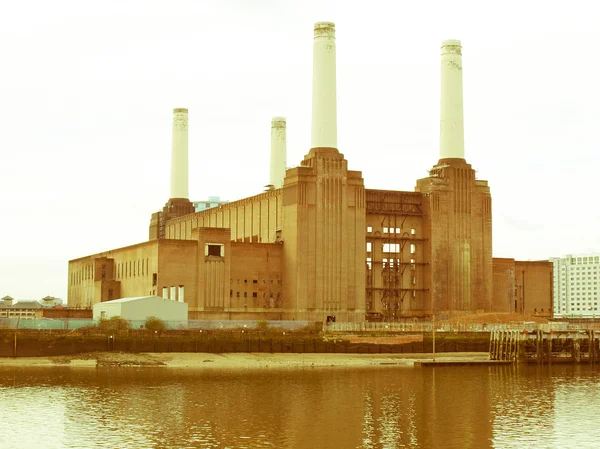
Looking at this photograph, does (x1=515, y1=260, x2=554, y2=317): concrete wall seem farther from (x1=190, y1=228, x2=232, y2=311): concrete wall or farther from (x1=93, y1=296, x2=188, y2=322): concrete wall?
(x1=93, y1=296, x2=188, y2=322): concrete wall

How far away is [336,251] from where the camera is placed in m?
112

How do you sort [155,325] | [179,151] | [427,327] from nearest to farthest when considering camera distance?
[155,325] → [427,327] → [179,151]

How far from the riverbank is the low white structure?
36.9 ft

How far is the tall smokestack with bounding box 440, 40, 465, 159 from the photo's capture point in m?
122

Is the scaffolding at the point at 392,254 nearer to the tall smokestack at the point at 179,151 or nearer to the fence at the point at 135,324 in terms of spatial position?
the fence at the point at 135,324

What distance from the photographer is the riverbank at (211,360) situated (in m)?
79.8

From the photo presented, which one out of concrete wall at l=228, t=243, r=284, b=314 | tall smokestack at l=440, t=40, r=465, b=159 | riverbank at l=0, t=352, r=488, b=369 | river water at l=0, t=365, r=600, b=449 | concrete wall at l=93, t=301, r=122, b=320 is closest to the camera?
river water at l=0, t=365, r=600, b=449

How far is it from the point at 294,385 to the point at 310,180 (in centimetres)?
4828

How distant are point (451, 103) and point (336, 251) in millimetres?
25631

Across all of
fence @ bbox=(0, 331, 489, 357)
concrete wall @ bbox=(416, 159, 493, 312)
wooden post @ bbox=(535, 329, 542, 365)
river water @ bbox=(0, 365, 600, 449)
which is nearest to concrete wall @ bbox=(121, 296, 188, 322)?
fence @ bbox=(0, 331, 489, 357)

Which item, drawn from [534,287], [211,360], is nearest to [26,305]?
[534,287]

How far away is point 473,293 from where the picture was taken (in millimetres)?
121625

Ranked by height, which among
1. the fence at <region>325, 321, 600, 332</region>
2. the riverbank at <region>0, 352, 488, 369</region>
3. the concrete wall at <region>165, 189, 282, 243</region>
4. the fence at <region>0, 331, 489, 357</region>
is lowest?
the riverbank at <region>0, 352, 488, 369</region>

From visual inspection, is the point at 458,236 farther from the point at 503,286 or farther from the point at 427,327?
the point at 427,327
